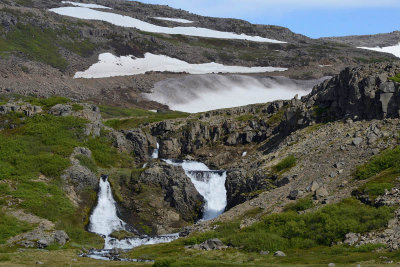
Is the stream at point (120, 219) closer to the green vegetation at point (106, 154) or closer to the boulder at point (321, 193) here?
the green vegetation at point (106, 154)

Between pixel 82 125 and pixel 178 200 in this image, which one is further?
pixel 82 125

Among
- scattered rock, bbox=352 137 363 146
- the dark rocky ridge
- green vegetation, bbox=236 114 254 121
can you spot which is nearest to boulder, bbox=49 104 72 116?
the dark rocky ridge

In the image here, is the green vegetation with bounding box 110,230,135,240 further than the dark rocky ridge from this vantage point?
No

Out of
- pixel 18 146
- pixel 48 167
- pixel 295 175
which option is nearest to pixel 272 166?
pixel 295 175

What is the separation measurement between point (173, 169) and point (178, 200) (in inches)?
287

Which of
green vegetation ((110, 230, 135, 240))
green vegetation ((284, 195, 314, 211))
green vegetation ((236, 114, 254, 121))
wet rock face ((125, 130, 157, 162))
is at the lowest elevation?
green vegetation ((110, 230, 135, 240))

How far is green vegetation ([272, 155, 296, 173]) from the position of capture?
94.4 meters

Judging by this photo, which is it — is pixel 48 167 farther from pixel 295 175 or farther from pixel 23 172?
pixel 295 175

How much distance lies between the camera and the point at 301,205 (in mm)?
72562

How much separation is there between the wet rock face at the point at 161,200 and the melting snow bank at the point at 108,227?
93.5 inches

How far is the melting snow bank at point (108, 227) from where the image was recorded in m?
77.0

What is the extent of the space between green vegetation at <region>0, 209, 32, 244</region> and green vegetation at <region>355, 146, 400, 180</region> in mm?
47732

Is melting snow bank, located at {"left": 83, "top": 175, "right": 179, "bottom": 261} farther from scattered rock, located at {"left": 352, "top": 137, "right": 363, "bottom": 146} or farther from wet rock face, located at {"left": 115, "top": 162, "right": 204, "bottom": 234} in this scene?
scattered rock, located at {"left": 352, "top": 137, "right": 363, "bottom": 146}

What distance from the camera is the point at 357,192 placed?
7069cm
